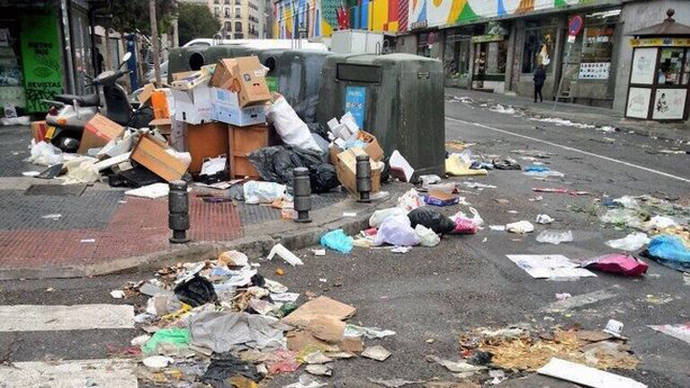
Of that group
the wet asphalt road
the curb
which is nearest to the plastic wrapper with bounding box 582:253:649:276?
the wet asphalt road

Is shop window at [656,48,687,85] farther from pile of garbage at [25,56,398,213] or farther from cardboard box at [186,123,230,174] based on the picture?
cardboard box at [186,123,230,174]

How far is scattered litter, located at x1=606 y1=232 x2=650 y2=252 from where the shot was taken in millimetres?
6556

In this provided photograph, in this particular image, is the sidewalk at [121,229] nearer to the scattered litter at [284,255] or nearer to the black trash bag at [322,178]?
the scattered litter at [284,255]

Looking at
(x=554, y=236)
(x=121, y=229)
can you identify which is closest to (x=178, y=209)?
(x=121, y=229)

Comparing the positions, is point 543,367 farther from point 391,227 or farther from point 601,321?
point 391,227

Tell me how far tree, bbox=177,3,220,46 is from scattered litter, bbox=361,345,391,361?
87.3m

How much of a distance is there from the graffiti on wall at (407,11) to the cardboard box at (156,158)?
69.2 ft

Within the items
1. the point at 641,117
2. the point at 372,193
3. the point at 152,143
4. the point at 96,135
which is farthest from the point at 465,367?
the point at 641,117

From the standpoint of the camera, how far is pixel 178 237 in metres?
5.81

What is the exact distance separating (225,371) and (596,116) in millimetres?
19807

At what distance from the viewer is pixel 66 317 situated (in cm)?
442

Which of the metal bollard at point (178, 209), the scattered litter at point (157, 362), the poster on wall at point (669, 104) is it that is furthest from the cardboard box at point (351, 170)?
the poster on wall at point (669, 104)

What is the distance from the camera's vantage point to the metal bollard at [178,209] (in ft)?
18.7

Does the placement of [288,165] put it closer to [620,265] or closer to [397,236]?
[397,236]
